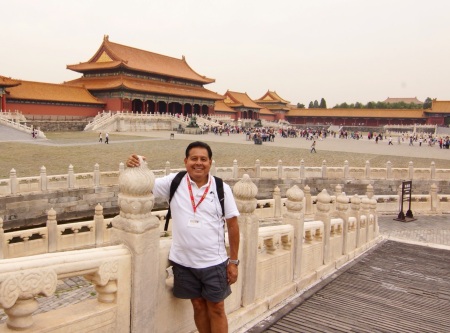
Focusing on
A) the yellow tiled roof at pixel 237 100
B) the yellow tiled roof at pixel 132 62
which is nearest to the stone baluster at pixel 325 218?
the yellow tiled roof at pixel 132 62

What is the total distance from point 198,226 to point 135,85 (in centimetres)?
4961

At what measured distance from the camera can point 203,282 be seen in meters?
3.30

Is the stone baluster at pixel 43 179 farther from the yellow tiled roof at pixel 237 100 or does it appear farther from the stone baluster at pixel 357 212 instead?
the yellow tiled roof at pixel 237 100

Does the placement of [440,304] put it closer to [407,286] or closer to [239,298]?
[407,286]

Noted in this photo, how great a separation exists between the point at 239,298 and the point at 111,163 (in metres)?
18.4

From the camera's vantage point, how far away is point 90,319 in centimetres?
304

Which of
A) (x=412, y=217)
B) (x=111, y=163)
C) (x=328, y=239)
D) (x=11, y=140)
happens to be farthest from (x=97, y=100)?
(x=328, y=239)

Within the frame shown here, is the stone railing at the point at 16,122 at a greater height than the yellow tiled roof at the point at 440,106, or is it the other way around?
the yellow tiled roof at the point at 440,106

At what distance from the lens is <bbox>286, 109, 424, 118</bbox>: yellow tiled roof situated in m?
70.1

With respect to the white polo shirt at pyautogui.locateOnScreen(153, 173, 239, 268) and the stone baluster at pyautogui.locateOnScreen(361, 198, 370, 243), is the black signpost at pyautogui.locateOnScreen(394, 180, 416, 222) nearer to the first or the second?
the stone baluster at pyautogui.locateOnScreen(361, 198, 370, 243)

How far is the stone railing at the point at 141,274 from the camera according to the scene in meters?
2.67

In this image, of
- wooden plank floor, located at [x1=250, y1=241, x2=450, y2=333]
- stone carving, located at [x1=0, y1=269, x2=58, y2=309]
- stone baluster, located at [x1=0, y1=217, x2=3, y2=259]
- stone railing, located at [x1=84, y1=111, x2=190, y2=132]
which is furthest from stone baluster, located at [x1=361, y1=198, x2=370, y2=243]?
stone railing, located at [x1=84, y1=111, x2=190, y2=132]

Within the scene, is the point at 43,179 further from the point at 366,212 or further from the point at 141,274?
the point at 141,274

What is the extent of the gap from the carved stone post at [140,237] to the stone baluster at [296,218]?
244 centimetres
